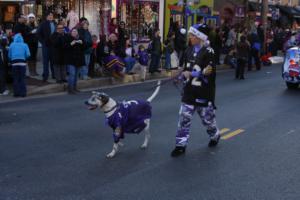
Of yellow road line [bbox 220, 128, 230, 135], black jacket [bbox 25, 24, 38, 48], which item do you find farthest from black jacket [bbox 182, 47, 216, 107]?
black jacket [bbox 25, 24, 38, 48]

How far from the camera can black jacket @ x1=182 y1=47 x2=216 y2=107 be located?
7.03 meters

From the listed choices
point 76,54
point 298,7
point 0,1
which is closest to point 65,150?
point 76,54

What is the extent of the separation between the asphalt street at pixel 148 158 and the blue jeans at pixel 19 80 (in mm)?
1053

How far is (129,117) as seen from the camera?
6922mm

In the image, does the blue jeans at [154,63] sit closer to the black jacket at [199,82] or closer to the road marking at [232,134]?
the road marking at [232,134]

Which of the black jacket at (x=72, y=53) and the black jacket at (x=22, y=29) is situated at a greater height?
the black jacket at (x=22, y=29)

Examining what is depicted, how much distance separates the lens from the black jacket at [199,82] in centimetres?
703

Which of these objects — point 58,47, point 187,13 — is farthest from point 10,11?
point 187,13

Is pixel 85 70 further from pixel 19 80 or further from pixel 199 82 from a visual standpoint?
pixel 199 82

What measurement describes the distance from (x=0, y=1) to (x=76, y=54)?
19.7ft

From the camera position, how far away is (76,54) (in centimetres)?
1334

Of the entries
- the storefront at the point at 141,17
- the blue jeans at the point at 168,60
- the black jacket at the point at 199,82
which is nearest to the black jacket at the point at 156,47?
the blue jeans at the point at 168,60

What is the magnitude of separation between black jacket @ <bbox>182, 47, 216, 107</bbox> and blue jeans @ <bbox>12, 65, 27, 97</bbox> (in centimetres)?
651

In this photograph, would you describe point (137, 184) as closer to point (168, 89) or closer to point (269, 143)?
point (269, 143)
